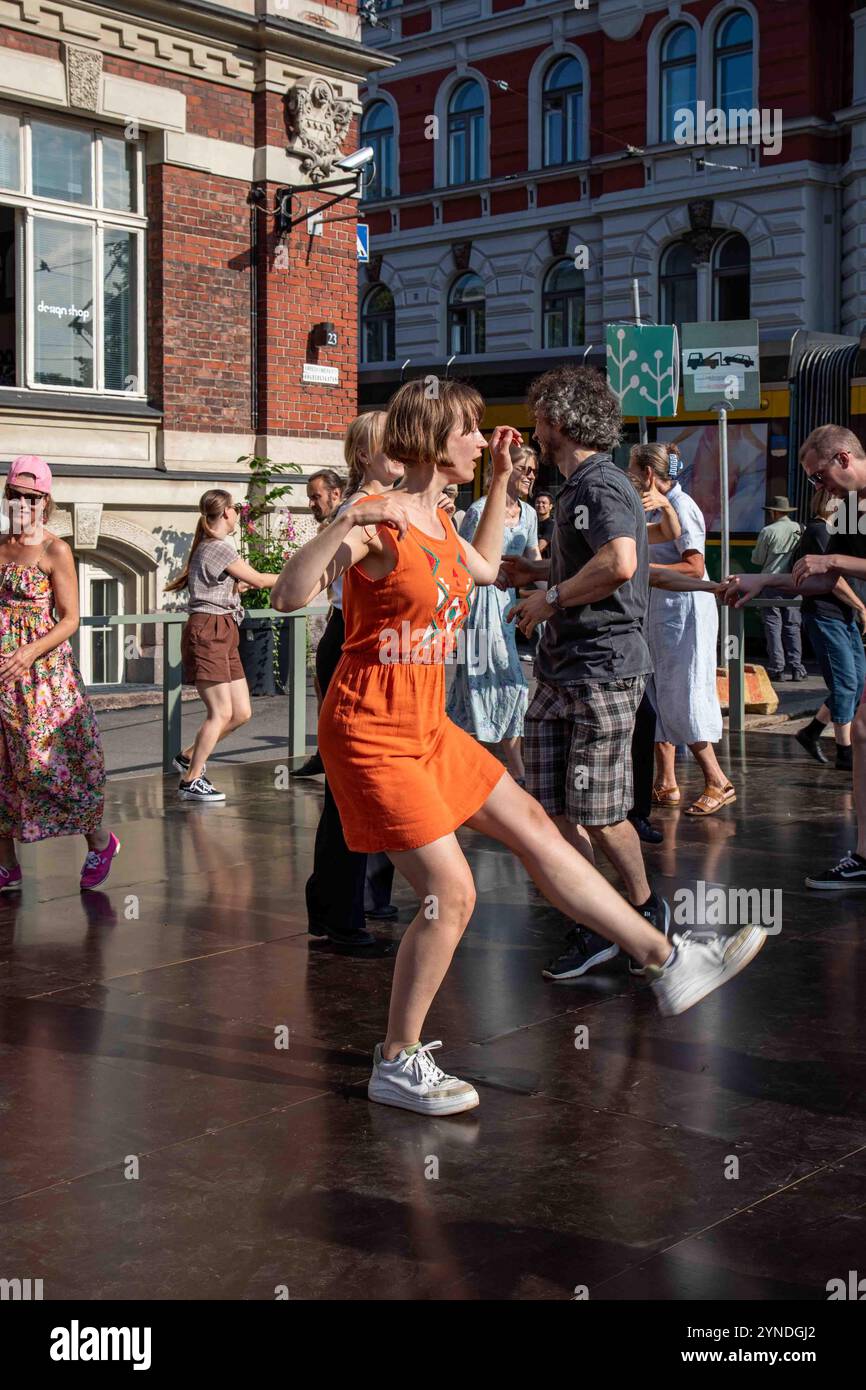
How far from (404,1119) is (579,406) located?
248cm

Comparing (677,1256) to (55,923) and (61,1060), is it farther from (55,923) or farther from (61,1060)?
(55,923)

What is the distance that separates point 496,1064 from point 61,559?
3104 mm

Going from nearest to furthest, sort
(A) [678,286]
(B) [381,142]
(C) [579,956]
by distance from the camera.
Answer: (C) [579,956] → (A) [678,286] → (B) [381,142]

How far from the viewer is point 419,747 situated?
435 cm

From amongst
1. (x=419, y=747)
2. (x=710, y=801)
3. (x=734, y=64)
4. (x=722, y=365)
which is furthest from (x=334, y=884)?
(x=734, y=64)

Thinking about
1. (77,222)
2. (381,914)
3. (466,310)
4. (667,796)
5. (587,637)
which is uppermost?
(466,310)

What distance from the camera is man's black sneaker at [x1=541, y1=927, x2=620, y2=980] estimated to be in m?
5.71

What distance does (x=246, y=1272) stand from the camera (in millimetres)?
3475

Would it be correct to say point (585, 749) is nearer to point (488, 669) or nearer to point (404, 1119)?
point (404, 1119)

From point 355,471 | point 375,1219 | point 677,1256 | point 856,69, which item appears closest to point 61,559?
point 355,471

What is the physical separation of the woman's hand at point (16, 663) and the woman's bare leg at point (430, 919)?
2.83 metres

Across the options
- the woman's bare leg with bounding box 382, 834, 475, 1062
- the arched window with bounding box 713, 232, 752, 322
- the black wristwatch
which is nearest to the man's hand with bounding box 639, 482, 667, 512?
the black wristwatch

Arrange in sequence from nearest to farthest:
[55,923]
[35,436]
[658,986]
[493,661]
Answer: [658,986] < [55,923] < [493,661] < [35,436]

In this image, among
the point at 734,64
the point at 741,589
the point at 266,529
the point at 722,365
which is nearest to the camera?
the point at 741,589
